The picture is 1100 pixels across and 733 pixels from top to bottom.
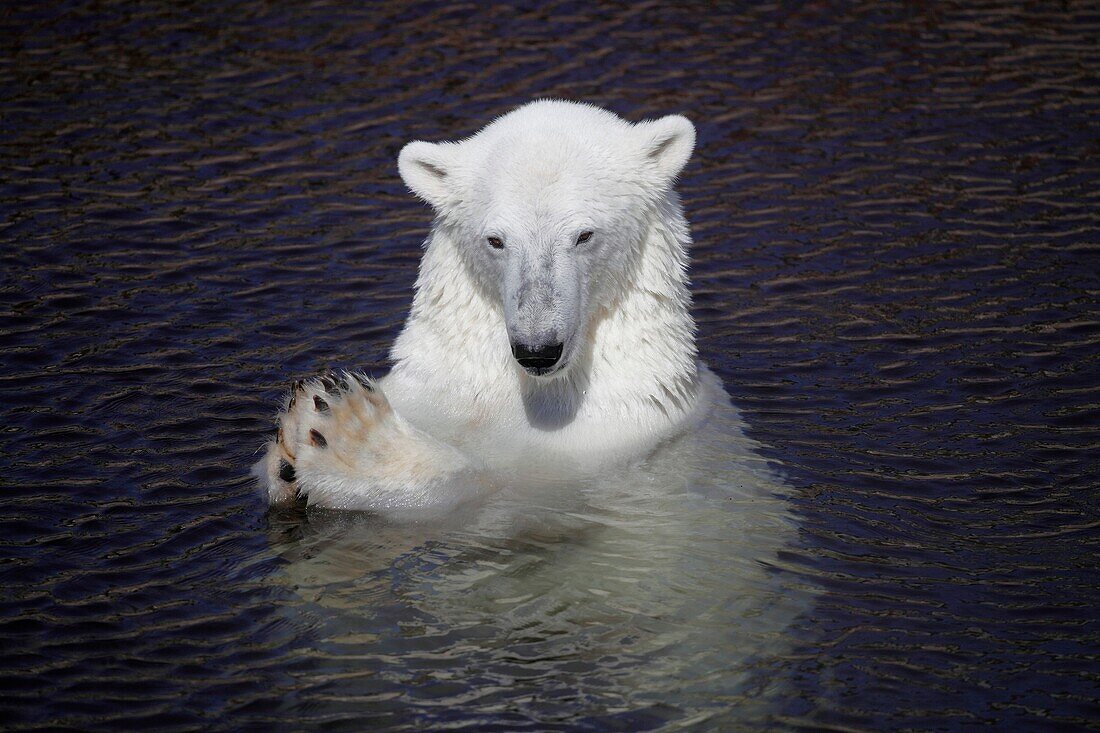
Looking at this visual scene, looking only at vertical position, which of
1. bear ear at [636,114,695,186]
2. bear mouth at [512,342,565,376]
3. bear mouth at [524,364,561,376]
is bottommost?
bear mouth at [524,364,561,376]

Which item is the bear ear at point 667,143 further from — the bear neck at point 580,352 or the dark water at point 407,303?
the dark water at point 407,303

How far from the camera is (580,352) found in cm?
503

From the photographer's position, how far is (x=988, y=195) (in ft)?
27.7

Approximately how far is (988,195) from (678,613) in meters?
5.12

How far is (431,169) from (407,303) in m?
2.26

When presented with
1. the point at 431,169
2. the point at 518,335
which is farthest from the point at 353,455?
the point at 431,169

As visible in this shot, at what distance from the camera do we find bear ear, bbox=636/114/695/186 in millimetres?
5055

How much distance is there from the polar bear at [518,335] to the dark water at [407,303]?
0.34 m

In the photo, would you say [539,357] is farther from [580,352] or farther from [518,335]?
[580,352]

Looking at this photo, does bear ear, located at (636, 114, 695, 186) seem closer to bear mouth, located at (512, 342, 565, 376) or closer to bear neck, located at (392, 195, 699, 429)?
bear neck, located at (392, 195, 699, 429)

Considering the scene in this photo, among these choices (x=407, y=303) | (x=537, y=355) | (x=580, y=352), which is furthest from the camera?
(x=407, y=303)

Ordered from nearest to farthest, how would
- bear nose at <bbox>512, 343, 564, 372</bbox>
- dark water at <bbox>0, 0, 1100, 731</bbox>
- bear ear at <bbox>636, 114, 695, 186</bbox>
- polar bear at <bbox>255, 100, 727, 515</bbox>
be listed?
dark water at <bbox>0, 0, 1100, 731</bbox>
bear nose at <bbox>512, 343, 564, 372</bbox>
polar bear at <bbox>255, 100, 727, 515</bbox>
bear ear at <bbox>636, 114, 695, 186</bbox>

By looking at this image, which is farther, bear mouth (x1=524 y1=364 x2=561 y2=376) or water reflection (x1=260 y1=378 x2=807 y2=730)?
bear mouth (x1=524 y1=364 x2=561 y2=376)

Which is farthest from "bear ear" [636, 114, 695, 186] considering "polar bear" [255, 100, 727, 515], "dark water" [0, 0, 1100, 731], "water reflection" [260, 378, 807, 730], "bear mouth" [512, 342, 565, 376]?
"dark water" [0, 0, 1100, 731]
